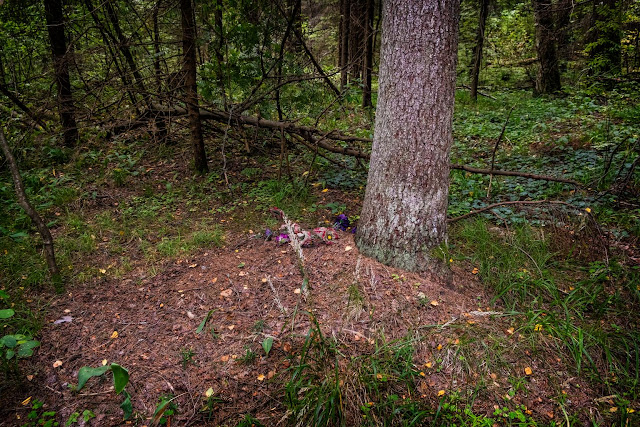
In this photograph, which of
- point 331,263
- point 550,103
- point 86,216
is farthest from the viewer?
point 550,103

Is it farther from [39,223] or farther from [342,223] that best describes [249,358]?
[39,223]

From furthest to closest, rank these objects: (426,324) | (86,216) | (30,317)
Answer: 1. (86,216)
2. (30,317)
3. (426,324)

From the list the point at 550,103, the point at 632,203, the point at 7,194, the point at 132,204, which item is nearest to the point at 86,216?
the point at 132,204

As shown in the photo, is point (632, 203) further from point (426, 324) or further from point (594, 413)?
point (426, 324)

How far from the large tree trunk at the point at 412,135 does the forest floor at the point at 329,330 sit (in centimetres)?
24

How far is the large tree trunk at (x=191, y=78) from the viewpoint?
14.5 feet

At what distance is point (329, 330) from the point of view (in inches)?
101

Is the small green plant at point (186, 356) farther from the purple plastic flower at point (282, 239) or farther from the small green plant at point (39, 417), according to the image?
the purple plastic flower at point (282, 239)

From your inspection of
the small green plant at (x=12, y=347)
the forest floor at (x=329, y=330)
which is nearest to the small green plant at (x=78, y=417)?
the forest floor at (x=329, y=330)

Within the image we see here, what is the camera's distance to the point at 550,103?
27.0ft

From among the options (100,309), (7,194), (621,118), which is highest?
(621,118)

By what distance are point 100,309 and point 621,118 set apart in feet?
26.1

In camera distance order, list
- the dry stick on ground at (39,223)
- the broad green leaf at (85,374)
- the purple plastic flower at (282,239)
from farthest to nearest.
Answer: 1. the purple plastic flower at (282,239)
2. the dry stick on ground at (39,223)
3. the broad green leaf at (85,374)

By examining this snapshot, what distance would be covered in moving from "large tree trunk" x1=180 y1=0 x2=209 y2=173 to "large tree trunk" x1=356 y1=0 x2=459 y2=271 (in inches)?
108
